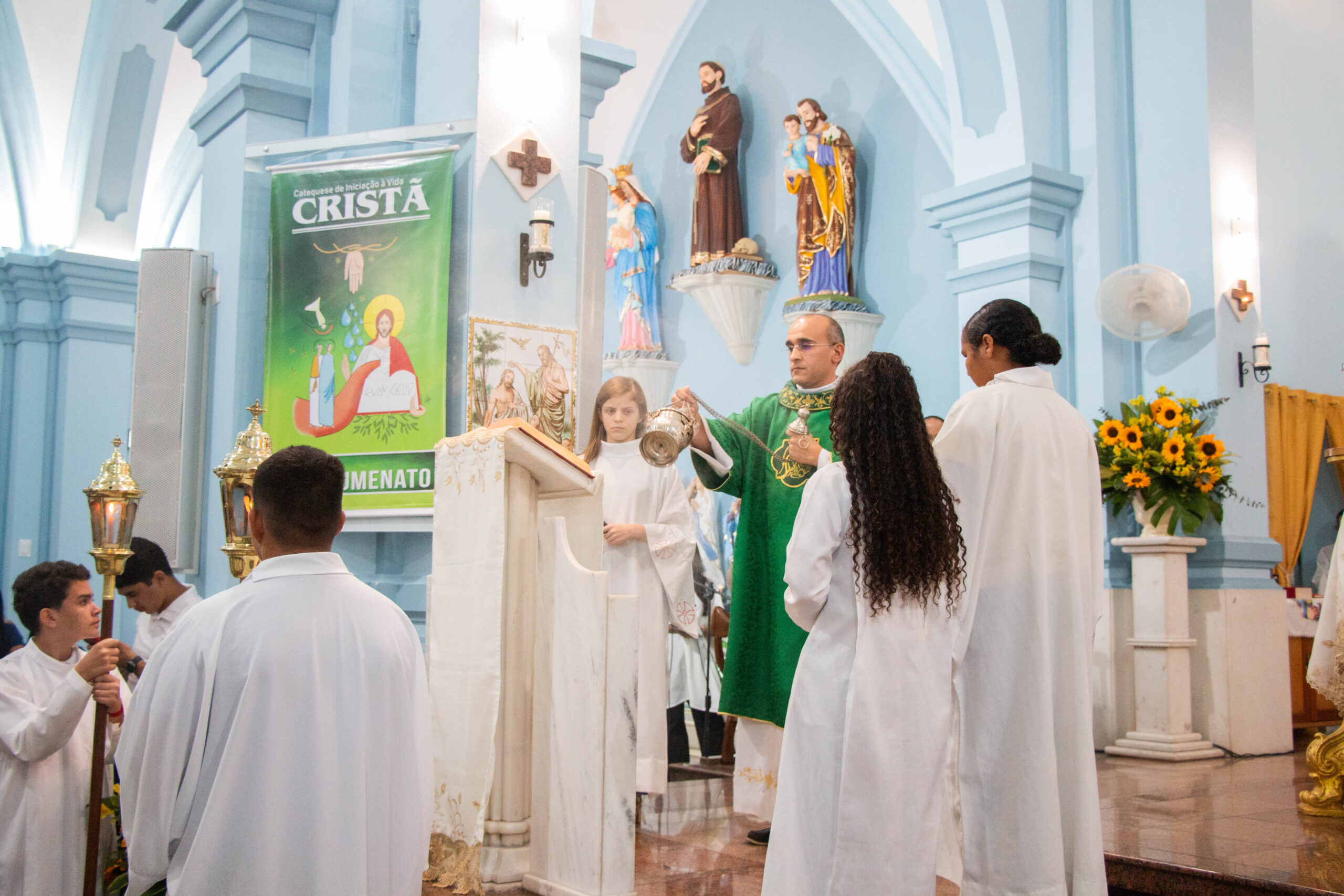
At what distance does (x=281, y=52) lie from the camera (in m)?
6.55

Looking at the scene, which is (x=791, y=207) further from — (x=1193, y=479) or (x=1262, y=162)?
(x=1193, y=479)

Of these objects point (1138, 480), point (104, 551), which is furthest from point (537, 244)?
point (1138, 480)

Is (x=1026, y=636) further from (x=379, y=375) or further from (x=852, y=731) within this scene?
(x=379, y=375)

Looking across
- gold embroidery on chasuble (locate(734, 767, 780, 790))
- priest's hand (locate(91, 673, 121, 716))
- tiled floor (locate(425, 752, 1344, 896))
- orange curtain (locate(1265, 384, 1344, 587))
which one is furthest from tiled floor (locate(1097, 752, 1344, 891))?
priest's hand (locate(91, 673, 121, 716))

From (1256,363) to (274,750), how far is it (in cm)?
671

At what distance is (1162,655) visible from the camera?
22.1 feet

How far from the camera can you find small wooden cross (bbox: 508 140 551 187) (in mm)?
5715

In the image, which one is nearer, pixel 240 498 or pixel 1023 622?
pixel 1023 622

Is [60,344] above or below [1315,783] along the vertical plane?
above

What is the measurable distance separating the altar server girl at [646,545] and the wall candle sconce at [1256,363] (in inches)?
167

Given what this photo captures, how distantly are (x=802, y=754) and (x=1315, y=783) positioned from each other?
363 centimetres

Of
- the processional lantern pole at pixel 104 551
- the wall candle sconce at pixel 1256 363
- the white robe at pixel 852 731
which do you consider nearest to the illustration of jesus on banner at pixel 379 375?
the processional lantern pole at pixel 104 551

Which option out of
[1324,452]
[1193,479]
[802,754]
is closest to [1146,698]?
[1193,479]

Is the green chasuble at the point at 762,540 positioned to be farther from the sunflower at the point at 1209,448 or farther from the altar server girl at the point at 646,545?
the sunflower at the point at 1209,448
